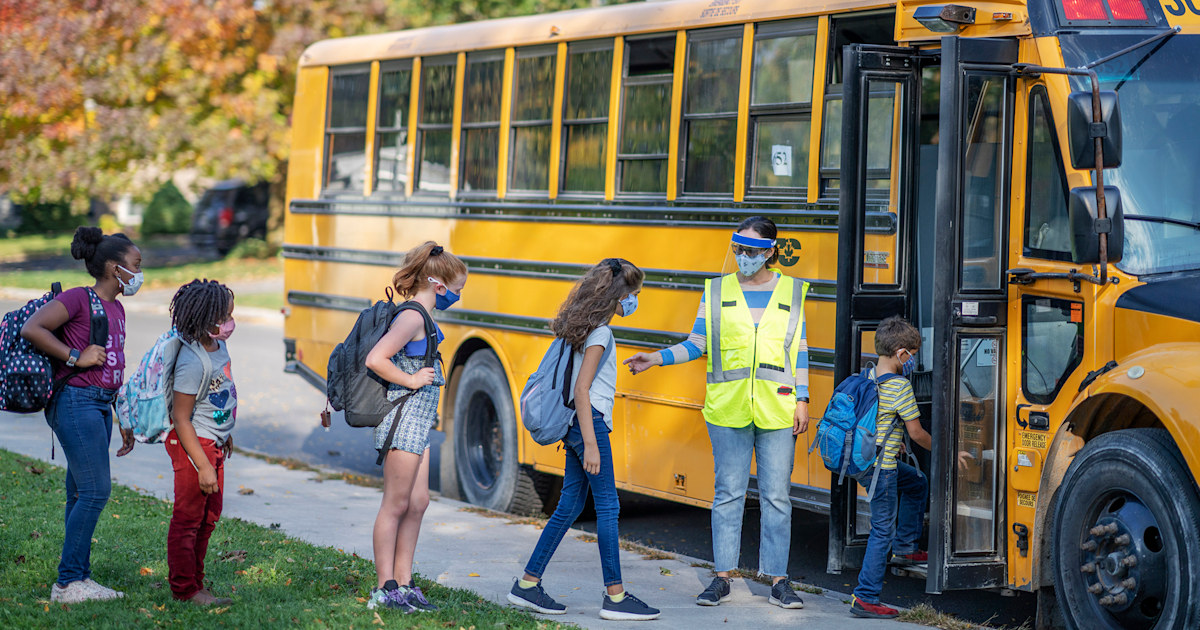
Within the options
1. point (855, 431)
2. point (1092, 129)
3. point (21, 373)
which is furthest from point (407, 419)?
point (1092, 129)

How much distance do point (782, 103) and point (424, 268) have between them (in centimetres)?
237

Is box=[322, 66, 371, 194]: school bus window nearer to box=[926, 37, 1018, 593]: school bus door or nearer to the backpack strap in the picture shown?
the backpack strap

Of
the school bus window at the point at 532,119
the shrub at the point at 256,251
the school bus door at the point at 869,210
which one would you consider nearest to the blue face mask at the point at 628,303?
the school bus door at the point at 869,210

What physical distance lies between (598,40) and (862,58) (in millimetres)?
2613

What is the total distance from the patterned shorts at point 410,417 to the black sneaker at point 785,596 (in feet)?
6.05

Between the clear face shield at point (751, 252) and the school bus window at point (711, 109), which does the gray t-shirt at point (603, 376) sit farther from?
the school bus window at point (711, 109)

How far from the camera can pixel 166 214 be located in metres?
41.8

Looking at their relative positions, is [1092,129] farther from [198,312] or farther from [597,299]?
[198,312]

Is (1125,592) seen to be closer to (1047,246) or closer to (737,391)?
(1047,246)

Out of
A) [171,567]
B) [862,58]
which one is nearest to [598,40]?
[862,58]

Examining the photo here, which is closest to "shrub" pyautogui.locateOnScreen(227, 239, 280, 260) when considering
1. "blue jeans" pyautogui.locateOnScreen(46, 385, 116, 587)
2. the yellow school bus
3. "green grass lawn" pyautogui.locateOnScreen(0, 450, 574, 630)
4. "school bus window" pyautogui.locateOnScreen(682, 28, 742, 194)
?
the yellow school bus

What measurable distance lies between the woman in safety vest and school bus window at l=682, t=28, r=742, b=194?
1202 millimetres

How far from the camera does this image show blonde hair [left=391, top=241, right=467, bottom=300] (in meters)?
5.79

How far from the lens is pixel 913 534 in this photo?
21.5ft
